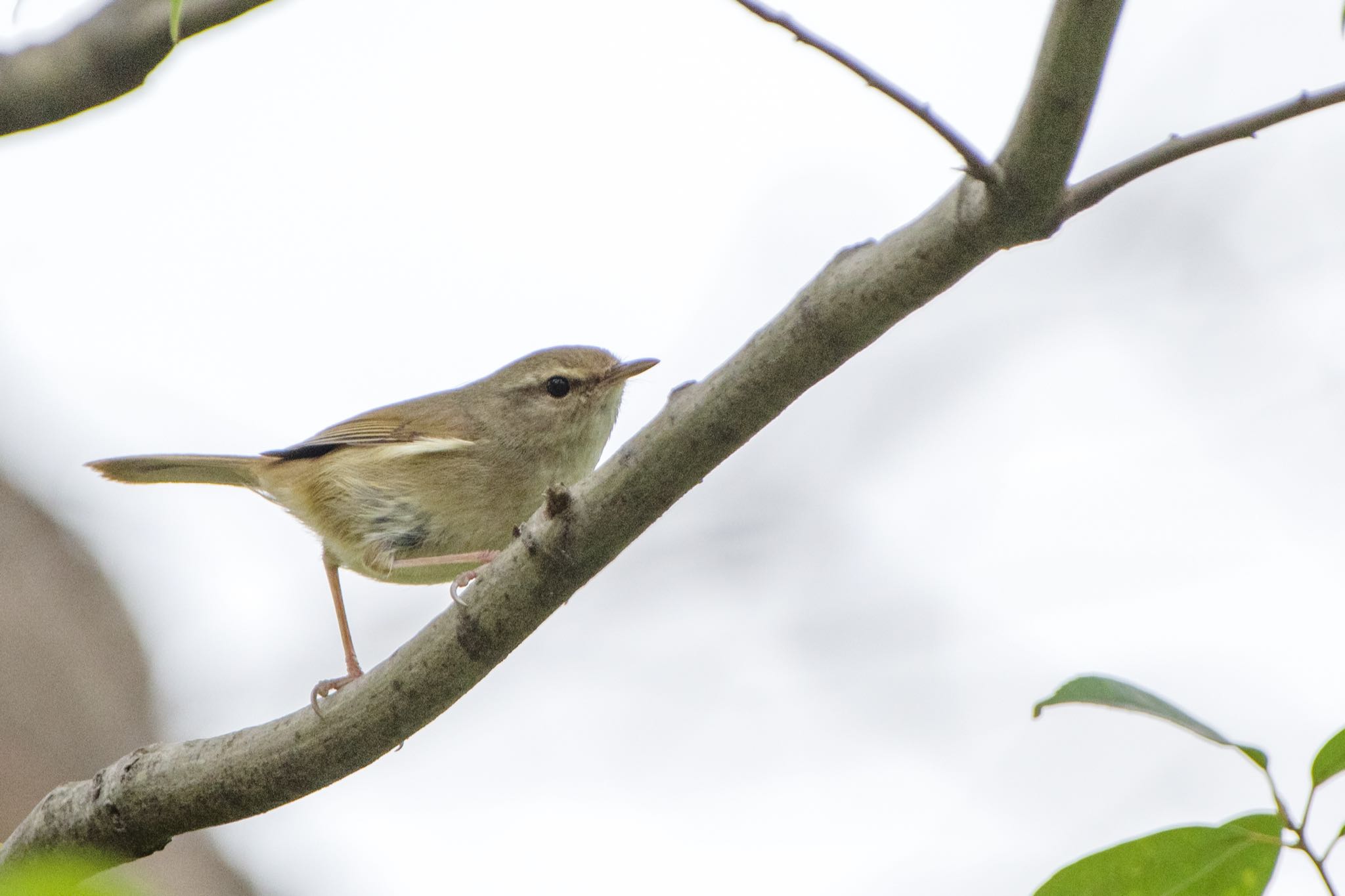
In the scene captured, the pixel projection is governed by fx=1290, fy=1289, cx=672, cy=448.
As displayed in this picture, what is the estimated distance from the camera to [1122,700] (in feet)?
6.78

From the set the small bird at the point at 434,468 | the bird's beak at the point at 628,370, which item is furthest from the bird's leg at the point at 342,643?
the bird's beak at the point at 628,370

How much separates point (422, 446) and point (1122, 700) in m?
3.66

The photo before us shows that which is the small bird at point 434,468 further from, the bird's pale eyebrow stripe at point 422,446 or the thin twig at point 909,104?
the thin twig at point 909,104

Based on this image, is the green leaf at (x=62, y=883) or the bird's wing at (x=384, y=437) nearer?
the green leaf at (x=62, y=883)

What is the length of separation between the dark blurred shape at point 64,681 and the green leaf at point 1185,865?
551cm

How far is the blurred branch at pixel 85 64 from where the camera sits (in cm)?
326

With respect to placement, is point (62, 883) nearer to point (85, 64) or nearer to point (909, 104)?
point (909, 104)

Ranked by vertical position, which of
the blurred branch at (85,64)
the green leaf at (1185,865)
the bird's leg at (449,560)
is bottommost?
the green leaf at (1185,865)

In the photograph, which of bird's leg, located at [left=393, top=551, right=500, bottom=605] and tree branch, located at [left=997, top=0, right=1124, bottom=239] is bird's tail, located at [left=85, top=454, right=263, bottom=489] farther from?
tree branch, located at [left=997, top=0, right=1124, bottom=239]

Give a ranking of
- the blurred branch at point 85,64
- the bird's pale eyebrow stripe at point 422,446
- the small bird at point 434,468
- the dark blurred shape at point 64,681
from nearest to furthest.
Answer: the blurred branch at point 85,64, the small bird at point 434,468, the bird's pale eyebrow stripe at point 422,446, the dark blurred shape at point 64,681

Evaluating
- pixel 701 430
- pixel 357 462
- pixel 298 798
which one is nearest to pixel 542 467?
pixel 357 462

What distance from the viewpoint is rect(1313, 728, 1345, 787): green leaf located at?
1.95 m

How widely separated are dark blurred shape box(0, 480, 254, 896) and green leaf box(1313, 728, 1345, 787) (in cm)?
572

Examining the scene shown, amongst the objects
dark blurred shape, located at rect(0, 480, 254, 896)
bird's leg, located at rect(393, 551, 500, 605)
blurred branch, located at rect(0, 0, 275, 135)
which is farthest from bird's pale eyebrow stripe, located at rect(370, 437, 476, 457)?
dark blurred shape, located at rect(0, 480, 254, 896)
